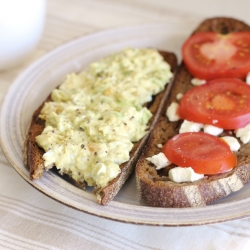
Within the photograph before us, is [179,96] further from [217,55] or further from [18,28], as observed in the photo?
[18,28]

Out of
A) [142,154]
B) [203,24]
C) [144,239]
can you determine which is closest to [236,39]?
[203,24]

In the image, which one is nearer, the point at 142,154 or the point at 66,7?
the point at 142,154

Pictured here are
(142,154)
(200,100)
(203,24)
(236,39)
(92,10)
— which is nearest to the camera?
(142,154)

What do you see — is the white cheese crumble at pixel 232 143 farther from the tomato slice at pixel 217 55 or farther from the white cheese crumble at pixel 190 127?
the tomato slice at pixel 217 55

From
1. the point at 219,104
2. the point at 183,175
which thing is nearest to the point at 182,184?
the point at 183,175

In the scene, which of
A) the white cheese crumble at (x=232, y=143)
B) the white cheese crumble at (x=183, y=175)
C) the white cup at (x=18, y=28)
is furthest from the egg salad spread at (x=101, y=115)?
the white cup at (x=18, y=28)

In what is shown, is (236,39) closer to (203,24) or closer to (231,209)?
(203,24)

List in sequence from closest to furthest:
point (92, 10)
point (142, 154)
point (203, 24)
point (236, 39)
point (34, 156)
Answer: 1. point (34, 156)
2. point (142, 154)
3. point (236, 39)
4. point (203, 24)
5. point (92, 10)
